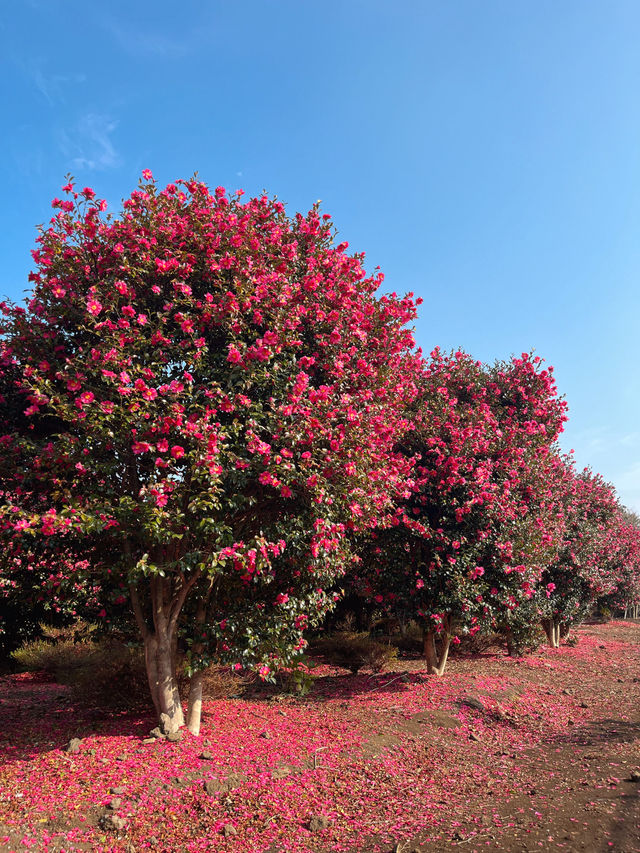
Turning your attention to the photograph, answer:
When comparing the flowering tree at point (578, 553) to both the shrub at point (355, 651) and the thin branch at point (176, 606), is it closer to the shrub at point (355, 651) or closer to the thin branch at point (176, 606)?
the shrub at point (355, 651)

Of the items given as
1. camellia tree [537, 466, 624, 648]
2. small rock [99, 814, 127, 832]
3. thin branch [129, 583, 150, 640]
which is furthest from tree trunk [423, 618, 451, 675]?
small rock [99, 814, 127, 832]

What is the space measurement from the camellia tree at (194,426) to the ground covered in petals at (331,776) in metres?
1.38

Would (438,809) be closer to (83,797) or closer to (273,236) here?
(83,797)

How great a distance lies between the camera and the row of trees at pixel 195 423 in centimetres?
625

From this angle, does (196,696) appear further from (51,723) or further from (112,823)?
(51,723)

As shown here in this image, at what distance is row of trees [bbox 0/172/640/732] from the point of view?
246 inches

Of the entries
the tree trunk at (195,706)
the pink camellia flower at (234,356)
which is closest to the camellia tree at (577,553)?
the tree trunk at (195,706)

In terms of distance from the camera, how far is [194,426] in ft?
19.7

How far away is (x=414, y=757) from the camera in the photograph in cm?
797

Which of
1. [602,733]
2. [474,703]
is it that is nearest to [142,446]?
[474,703]

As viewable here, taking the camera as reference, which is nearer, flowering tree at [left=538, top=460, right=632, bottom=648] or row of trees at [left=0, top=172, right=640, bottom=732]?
row of trees at [left=0, top=172, right=640, bottom=732]

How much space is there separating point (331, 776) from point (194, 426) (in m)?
5.27

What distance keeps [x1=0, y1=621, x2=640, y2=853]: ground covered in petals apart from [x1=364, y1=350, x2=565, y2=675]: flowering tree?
205 cm

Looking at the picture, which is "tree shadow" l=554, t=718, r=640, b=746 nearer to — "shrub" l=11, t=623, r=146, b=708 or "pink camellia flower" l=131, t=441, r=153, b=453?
"shrub" l=11, t=623, r=146, b=708
